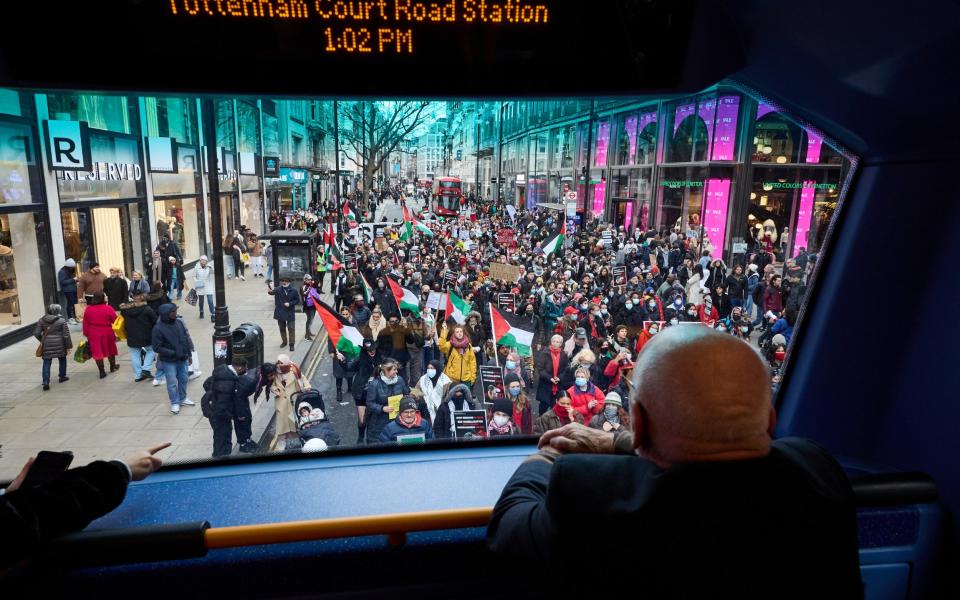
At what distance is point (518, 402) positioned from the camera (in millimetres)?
5605

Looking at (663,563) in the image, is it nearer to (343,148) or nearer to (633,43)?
(633,43)

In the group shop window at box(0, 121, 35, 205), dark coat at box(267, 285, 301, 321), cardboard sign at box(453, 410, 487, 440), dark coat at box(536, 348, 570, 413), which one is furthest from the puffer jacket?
shop window at box(0, 121, 35, 205)

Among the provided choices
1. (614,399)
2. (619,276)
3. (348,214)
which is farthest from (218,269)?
(348,214)

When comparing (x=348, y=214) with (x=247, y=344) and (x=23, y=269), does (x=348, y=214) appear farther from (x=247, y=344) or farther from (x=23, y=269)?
(x=247, y=344)

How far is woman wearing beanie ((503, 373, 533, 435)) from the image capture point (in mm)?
5395

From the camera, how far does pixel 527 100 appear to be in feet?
5.04

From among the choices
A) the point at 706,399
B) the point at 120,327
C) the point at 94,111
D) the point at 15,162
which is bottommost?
the point at 120,327

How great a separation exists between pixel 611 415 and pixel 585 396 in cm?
37

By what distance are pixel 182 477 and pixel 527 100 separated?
1.49m

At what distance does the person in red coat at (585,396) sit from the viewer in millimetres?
5382

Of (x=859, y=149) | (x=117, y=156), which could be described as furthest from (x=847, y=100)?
(x=117, y=156)

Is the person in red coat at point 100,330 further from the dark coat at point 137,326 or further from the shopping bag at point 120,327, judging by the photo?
the dark coat at point 137,326

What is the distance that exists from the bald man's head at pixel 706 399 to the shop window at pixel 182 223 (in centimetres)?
1148

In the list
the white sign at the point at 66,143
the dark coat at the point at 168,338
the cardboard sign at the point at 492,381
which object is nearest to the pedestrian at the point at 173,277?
the white sign at the point at 66,143
